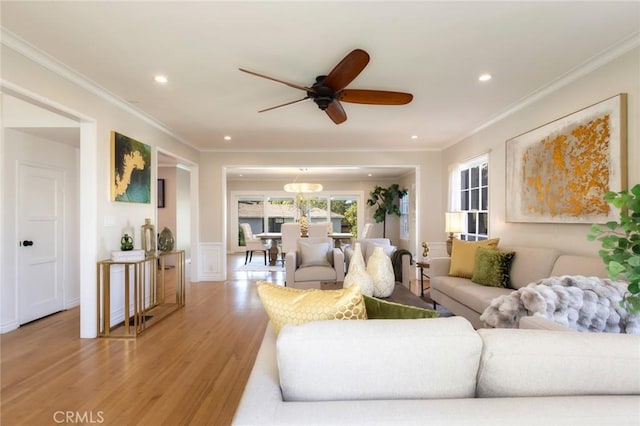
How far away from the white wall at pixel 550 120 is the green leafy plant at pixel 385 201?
166 inches

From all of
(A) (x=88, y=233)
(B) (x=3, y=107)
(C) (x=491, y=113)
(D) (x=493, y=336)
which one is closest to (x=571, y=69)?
(C) (x=491, y=113)

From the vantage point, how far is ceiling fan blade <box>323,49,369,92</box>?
2078mm

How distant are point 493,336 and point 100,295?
3.57 meters

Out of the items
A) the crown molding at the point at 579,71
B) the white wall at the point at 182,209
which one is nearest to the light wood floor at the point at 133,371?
the crown molding at the point at 579,71

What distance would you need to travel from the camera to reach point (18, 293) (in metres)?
3.44

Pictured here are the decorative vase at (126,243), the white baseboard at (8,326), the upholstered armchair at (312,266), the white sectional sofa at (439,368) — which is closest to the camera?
the white sectional sofa at (439,368)

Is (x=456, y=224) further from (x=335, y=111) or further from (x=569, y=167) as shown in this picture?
(x=335, y=111)

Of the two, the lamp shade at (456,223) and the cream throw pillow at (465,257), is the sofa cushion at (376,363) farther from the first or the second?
the lamp shade at (456,223)

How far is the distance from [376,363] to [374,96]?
230 cm

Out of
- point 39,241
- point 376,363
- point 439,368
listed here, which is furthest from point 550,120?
point 39,241

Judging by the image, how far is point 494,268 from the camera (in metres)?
Answer: 3.22

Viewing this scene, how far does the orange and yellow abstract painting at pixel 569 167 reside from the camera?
252 centimetres

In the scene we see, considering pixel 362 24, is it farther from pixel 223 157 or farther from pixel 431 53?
pixel 223 157

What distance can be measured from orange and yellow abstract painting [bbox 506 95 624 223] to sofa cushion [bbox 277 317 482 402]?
8.03 feet
